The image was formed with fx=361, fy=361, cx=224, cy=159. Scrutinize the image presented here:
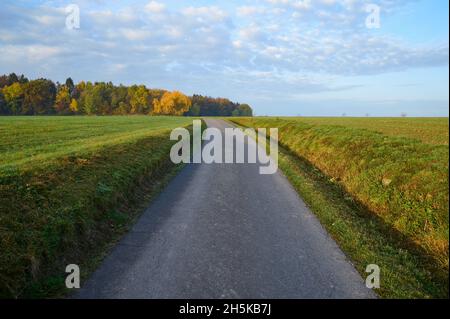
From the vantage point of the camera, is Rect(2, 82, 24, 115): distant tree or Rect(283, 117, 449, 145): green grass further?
Rect(2, 82, 24, 115): distant tree

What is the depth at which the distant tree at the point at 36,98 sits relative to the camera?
4542 inches

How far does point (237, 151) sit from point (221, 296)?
1777cm

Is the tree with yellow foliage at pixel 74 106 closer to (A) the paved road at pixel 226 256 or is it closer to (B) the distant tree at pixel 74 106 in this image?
(B) the distant tree at pixel 74 106

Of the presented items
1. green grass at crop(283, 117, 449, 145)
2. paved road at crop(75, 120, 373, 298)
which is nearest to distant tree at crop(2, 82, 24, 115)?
green grass at crop(283, 117, 449, 145)

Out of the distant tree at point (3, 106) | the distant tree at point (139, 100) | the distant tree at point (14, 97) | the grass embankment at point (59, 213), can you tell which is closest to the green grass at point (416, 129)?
the grass embankment at point (59, 213)

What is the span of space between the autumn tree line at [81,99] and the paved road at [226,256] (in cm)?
12241

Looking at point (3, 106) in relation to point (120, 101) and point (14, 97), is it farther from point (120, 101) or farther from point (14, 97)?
point (120, 101)

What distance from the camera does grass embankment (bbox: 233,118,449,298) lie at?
22.1 feet

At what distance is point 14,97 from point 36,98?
6146 millimetres

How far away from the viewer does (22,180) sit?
31.0ft

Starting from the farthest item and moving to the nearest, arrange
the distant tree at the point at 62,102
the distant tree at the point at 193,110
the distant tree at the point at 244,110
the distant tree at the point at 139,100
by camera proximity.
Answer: the distant tree at the point at 244,110 < the distant tree at the point at 193,110 < the distant tree at the point at 139,100 < the distant tree at the point at 62,102

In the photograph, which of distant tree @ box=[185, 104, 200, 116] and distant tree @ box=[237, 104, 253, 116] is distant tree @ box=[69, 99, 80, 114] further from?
distant tree @ box=[237, 104, 253, 116]

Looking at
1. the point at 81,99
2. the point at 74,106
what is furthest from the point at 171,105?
the point at 74,106

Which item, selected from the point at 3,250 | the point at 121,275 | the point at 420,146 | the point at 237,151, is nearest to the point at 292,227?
the point at 121,275
